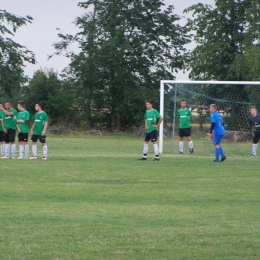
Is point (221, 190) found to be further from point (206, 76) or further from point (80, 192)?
point (206, 76)

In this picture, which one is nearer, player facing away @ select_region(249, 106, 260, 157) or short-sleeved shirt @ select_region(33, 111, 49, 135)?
short-sleeved shirt @ select_region(33, 111, 49, 135)

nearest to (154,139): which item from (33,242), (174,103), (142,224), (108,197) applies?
(174,103)

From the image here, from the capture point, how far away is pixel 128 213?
1126 centimetres

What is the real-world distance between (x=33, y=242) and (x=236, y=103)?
24.1 metres

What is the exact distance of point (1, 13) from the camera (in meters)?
52.1

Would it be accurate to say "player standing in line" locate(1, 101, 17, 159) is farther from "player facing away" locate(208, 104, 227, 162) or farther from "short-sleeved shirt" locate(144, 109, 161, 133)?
"player facing away" locate(208, 104, 227, 162)

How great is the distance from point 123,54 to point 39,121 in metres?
33.0

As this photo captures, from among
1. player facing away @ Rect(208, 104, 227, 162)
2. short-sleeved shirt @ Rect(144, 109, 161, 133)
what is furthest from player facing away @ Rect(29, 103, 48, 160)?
player facing away @ Rect(208, 104, 227, 162)

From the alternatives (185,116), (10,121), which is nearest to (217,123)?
(185,116)

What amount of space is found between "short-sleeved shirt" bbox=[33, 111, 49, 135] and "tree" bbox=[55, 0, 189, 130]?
1237 inches

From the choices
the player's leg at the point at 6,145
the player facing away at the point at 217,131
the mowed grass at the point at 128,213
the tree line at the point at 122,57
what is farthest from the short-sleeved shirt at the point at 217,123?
the tree line at the point at 122,57

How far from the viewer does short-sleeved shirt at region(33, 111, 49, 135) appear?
911 inches

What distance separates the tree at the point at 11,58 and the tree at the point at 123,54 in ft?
16.6

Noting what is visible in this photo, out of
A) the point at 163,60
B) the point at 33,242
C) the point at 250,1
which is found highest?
the point at 250,1
